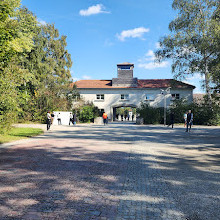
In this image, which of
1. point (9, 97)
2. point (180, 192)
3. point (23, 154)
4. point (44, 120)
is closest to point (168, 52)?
point (44, 120)

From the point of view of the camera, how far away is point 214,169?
19.6ft

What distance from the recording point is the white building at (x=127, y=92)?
44562mm

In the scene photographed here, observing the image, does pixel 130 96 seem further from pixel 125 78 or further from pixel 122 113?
pixel 122 113

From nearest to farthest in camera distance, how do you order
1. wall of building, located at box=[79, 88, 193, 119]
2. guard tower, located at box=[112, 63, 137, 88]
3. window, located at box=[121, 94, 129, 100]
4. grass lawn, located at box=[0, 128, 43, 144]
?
grass lawn, located at box=[0, 128, 43, 144] → wall of building, located at box=[79, 88, 193, 119] → window, located at box=[121, 94, 129, 100] → guard tower, located at box=[112, 63, 137, 88]

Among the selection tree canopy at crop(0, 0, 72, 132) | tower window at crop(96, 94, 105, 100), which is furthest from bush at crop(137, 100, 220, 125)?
tower window at crop(96, 94, 105, 100)

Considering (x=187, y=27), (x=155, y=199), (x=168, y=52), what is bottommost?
(x=155, y=199)

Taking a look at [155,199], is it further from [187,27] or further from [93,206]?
[187,27]

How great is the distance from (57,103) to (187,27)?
66.8 feet

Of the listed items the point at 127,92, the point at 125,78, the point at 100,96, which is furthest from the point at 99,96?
the point at 125,78

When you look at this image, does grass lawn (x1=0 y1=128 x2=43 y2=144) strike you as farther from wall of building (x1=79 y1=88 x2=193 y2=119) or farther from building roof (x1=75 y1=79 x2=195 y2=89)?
building roof (x1=75 y1=79 x2=195 y2=89)

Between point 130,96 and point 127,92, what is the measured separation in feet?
3.16

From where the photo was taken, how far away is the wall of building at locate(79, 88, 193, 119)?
44.5m

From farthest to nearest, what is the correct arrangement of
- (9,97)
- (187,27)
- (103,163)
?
(187,27) < (9,97) < (103,163)

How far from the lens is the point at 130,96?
45219 mm
